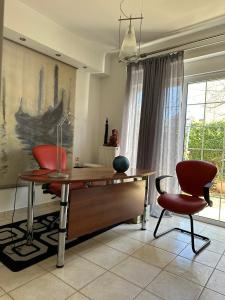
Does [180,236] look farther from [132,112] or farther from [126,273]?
[132,112]

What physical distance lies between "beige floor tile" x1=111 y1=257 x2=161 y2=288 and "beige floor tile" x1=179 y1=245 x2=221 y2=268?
1.51 feet

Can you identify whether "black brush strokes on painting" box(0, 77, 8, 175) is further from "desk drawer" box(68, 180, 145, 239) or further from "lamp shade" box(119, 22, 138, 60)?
"lamp shade" box(119, 22, 138, 60)

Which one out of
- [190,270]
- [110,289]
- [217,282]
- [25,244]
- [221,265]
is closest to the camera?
[110,289]

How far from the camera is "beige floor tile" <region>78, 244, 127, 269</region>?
2.02 meters

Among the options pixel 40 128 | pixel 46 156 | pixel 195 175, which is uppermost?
pixel 40 128

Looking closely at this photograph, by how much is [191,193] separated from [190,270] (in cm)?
99

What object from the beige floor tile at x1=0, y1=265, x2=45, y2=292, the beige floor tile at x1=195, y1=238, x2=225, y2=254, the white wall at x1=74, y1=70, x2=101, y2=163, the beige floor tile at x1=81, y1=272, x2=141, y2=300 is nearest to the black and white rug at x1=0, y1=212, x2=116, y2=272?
the beige floor tile at x1=0, y1=265, x2=45, y2=292

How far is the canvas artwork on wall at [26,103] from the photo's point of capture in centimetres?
287

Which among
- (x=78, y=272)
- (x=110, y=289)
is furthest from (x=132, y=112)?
(x=110, y=289)

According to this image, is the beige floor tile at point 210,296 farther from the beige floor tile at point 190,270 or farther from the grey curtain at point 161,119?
the grey curtain at point 161,119

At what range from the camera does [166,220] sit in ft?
10.6

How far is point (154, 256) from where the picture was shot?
2.20m

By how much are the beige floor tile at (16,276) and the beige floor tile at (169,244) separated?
1223 mm

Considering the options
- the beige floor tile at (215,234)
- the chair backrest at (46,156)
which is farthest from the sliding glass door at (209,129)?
the chair backrest at (46,156)
